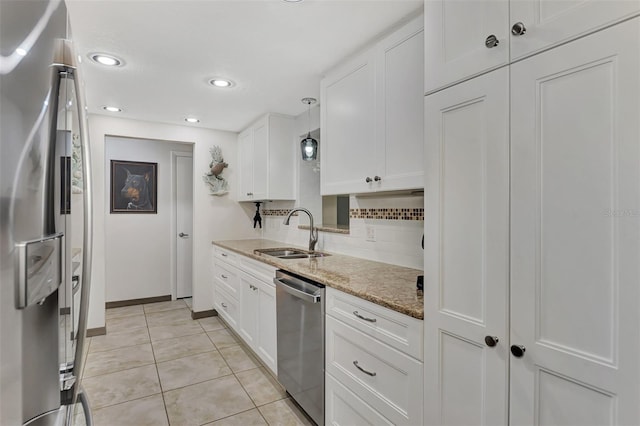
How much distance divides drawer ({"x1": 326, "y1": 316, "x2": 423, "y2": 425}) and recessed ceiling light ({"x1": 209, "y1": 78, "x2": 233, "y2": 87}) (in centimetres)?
189

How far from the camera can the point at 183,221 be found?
15.4 ft

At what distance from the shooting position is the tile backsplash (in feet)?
6.64

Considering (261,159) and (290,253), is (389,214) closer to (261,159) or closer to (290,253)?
(290,253)

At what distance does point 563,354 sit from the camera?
85cm

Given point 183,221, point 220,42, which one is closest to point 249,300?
point 220,42

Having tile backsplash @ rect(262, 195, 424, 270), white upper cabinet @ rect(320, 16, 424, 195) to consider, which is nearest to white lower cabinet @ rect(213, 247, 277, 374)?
tile backsplash @ rect(262, 195, 424, 270)

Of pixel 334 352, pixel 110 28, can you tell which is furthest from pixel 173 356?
pixel 110 28

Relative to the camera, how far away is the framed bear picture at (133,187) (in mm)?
4348

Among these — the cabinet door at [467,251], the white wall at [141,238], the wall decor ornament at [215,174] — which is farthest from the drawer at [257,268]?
the white wall at [141,238]

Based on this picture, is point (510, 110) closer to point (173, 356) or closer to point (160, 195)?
point (173, 356)

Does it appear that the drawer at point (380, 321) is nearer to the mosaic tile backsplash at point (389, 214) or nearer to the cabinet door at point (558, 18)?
the mosaic tile backsplash at point (389, 214)

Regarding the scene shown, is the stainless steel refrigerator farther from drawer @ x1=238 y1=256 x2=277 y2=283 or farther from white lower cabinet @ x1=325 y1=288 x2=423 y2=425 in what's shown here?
drawer @ x1=238 y1=256 x2=277 y2=283

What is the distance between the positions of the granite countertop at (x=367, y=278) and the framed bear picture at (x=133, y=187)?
268 cm

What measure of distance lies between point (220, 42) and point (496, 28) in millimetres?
1501
